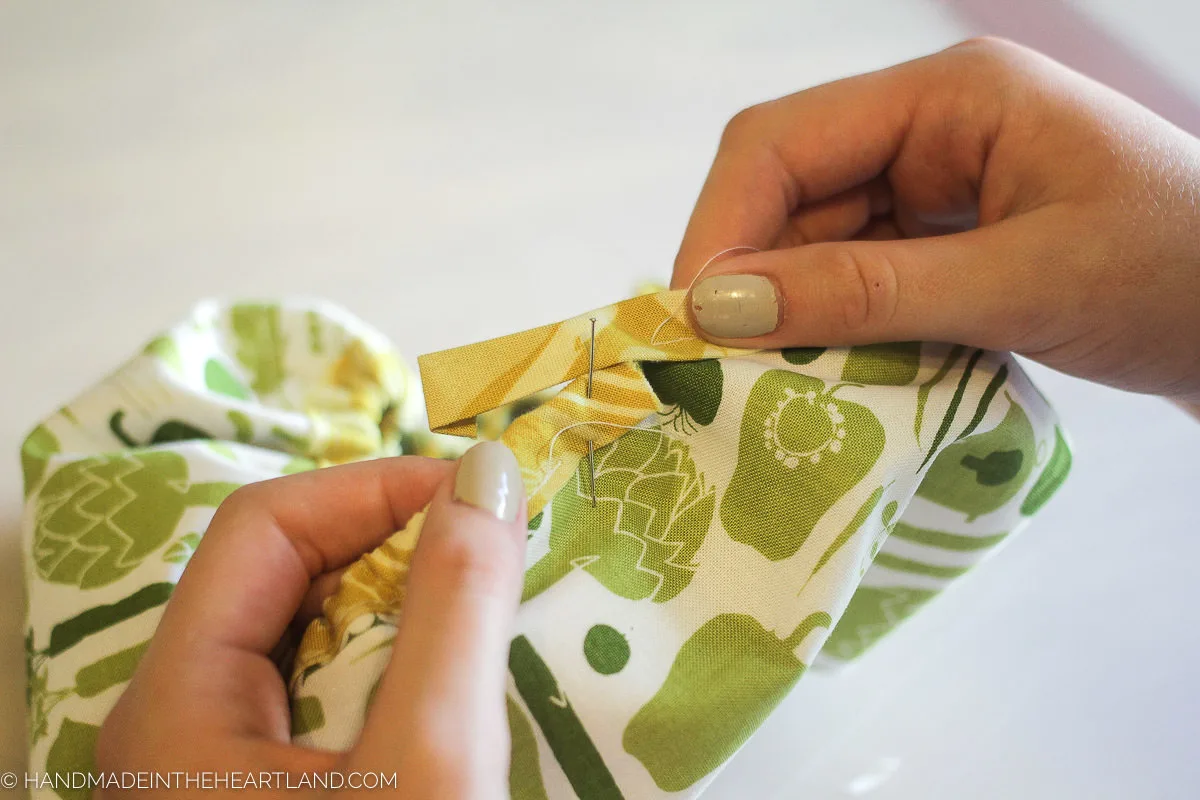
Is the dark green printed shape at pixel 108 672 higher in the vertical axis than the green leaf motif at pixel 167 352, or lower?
lower

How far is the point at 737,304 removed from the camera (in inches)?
29.6

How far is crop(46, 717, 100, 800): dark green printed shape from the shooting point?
743 millimetres

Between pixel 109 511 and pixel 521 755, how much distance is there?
0.50 metres

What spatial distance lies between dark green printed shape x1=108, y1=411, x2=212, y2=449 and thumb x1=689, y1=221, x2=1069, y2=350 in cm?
63

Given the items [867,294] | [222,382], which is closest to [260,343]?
[222,382]

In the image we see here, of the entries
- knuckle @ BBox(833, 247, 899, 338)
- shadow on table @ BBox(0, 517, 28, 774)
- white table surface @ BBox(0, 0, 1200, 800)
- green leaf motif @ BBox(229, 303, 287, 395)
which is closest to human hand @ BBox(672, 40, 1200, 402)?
knuckle @ BBox(833, 247, 899, 338)

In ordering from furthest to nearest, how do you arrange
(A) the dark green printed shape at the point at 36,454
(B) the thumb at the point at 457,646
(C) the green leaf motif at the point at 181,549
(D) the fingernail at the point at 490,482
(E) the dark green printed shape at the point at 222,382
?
(E) the dark green printed shape at the point at 222,382 < (A) the dark green printed shape at the point at 36,454 < (C) the green leaf motif at the point at 181,549 < (D) the fingernail at the point at 490,482 < (B) the thumb at the point at 457,646

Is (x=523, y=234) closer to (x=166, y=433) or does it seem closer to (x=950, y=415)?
(x=166, y=433)

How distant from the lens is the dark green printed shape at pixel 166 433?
1.01 meters

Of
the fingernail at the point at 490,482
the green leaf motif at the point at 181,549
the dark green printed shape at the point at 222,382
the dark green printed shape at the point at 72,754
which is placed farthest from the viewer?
the dark green printed shape at the point at 222,382

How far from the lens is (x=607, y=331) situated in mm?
783

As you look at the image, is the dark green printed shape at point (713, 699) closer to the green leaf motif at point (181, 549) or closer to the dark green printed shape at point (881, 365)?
the dark green printed shape at point (881, 365)

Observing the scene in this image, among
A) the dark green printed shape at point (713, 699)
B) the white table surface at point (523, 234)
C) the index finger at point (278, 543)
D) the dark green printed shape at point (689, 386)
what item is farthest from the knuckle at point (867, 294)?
the white table surface at point (523, 234)

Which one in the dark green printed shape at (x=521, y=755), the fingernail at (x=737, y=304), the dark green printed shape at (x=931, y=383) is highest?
the fingernail at (x=737, y=304)
